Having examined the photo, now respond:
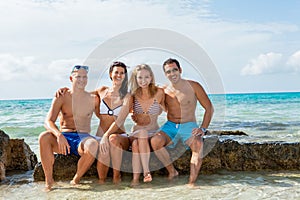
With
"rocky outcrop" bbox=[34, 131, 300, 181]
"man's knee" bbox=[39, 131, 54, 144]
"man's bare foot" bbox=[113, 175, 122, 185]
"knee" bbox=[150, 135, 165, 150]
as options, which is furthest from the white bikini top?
"rocky outcrop" bbox=[34, 131, 300, 181]

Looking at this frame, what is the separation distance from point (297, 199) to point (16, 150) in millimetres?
4140

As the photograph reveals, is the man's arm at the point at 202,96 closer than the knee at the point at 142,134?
No

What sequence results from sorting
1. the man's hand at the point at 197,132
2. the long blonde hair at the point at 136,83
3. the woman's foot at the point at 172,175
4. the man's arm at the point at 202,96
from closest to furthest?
1. the long blonde hair at the point at 136,83
2. the man's hand at the point at 197,132
3. the woman's foot at the point at 172,175
4. the man's arm at the point at 202,96

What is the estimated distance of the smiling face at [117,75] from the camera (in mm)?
4570

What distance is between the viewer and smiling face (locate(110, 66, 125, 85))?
457 cm

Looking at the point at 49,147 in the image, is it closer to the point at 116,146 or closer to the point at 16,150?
the point at 116,146

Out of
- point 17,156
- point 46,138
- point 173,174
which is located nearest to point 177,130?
point 173,174

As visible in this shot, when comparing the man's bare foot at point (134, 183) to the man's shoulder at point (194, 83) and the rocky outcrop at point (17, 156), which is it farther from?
the rocky outcrop at point (17, 156)

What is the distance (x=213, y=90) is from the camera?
4.96m

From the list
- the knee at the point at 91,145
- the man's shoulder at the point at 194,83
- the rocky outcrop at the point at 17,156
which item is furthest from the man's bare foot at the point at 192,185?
the rocky outcrop at the point at 17,156

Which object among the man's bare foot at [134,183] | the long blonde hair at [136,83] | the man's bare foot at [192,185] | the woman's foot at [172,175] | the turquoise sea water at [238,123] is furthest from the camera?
the turquoise sea water at [238,123]

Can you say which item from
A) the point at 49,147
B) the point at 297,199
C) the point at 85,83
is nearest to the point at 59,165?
the point at 49,147

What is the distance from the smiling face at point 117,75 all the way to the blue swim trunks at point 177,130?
862 millimetres

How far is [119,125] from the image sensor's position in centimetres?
454
